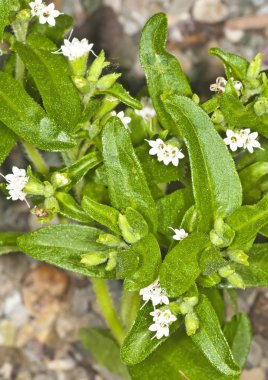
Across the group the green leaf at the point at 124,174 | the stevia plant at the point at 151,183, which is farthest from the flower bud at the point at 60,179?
the green leaf at the point at 124,174

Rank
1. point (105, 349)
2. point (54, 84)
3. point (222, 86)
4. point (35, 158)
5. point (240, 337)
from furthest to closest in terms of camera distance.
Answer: point (105, 349) → point (240, 337) → point (35, 158) → point (222, 86) → point (54, 84)

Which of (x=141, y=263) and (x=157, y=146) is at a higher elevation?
(x=157, y=146)

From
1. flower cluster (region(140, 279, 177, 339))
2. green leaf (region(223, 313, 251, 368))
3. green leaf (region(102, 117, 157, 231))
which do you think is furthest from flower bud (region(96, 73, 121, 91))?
green leaf (region(223, 313, 251, 368))

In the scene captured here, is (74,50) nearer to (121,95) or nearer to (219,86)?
(121,95)

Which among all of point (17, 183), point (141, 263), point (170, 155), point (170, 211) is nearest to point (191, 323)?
point (141, 263)

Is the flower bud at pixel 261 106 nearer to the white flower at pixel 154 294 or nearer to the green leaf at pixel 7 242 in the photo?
the white flower at pixel 154 294

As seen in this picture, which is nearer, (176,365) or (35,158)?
(176,365)

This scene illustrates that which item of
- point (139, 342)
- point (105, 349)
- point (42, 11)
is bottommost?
point (105, 349)

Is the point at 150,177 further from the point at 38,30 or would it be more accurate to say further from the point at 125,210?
the point at 38,30
